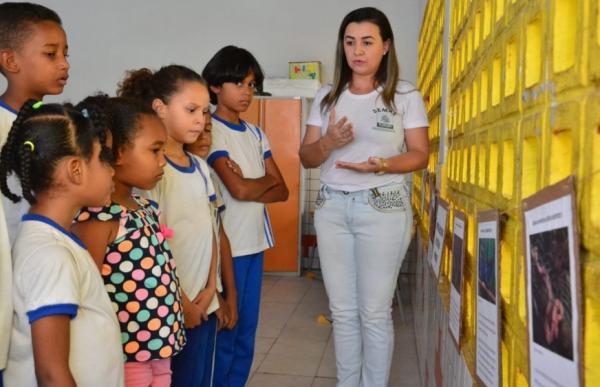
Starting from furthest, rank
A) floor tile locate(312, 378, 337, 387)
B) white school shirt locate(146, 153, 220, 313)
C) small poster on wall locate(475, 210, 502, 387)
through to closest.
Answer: floor tile locate(312, 378, 337, 387)
white school shirt locate(146, 153, 220, 313)
small poster on wall locate(475, 210, 502, 387)

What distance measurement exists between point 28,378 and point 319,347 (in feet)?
6.92

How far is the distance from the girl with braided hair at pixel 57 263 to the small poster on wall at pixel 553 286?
76 centimetres

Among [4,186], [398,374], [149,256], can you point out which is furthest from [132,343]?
[398,374]

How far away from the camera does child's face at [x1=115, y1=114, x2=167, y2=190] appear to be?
4.32ft

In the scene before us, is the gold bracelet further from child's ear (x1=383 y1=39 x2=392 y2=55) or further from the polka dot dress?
the polka dot dress

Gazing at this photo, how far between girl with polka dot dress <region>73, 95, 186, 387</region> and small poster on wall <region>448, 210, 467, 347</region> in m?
0.63

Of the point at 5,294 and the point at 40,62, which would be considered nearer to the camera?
the point at 5,294

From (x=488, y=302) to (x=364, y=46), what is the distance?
1189 millimetres

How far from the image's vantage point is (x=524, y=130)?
643mm

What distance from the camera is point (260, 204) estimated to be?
1.97 m

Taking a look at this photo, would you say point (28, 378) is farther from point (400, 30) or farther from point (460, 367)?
point (400, 30)

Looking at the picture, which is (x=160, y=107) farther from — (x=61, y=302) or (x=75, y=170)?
(x=61, y=302)

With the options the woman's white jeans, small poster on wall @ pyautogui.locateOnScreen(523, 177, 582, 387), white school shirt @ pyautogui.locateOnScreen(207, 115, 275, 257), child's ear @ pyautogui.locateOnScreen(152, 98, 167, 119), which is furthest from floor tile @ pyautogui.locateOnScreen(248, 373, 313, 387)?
small poster on wall @ pyautogui.locateOnScreen(523, 177, 582, 387)

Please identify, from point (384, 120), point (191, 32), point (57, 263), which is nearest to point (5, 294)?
point (57, 263)
